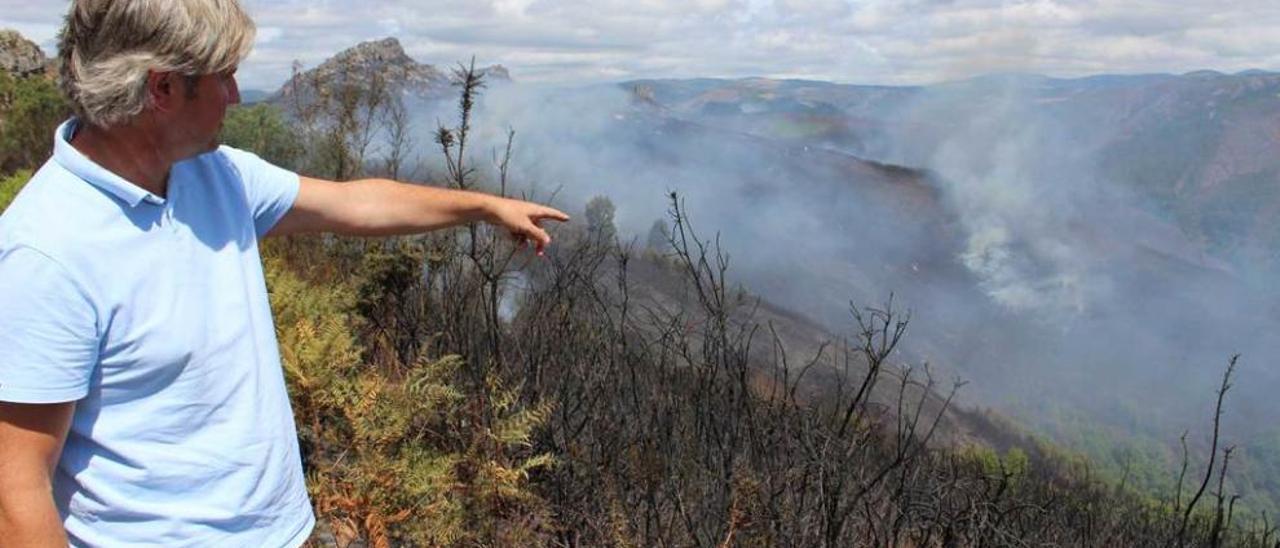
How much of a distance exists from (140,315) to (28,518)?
0.26 metres

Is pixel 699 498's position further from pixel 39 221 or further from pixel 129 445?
pixel 39 221

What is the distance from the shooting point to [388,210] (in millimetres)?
1741

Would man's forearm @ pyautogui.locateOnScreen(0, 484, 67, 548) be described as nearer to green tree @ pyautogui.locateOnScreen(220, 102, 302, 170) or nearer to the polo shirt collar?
the polo shirt collar

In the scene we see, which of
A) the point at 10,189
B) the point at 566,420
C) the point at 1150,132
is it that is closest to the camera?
the point at 566,420

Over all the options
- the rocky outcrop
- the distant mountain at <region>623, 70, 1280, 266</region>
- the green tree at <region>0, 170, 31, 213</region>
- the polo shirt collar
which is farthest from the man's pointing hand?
the distant mountain at <region>623, 70, 1280, 266</region>

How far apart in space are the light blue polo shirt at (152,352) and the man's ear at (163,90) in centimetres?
10

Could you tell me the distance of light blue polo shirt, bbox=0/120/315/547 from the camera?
1.06m

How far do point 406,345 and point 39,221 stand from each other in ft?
12.3

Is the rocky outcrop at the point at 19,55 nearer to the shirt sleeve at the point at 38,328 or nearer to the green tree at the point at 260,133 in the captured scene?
the green tree at the point at 260,133

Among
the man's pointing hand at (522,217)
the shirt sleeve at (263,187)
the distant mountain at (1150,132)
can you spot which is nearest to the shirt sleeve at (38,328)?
the shirt sleeve at (263,187)

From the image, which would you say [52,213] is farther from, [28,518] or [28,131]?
[28,131]

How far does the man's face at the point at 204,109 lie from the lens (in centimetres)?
120

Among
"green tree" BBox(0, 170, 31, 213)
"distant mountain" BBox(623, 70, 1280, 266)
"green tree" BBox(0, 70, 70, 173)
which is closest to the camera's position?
"green tree" BBox(0, 170, 31, 213)

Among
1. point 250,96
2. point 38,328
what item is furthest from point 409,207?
point 250,96
